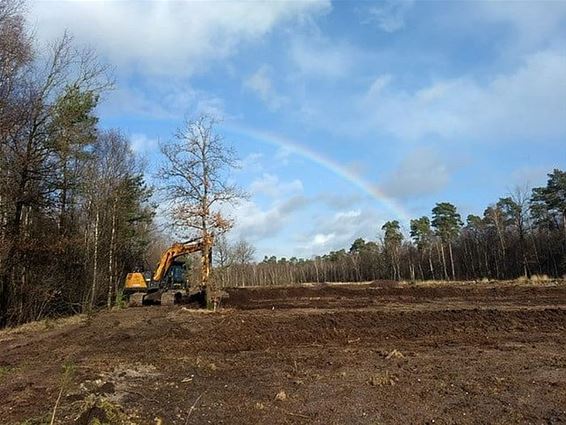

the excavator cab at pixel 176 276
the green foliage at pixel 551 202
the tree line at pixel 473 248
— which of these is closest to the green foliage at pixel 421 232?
the tree line at pixel 473 248

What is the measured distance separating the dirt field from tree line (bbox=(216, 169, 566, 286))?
25893 mm

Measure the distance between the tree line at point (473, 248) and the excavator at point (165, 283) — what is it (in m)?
10.6

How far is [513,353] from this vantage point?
966 centimetres

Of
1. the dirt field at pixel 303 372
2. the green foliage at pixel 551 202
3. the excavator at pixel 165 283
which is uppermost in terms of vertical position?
the green foliage at pixel 551 202

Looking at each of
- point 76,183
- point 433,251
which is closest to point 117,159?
point 76,183

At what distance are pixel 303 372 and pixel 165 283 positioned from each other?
20714mm

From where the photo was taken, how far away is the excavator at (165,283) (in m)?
26.4

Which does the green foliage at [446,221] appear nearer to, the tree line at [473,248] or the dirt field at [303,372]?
the tree line at [473,248]

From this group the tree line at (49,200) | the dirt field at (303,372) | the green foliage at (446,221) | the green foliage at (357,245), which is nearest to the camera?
the dirt field at (303,372)

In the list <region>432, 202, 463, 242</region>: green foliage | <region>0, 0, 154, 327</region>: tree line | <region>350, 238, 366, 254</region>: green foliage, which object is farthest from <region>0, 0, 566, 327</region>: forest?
<region>350, 238, 366, 254</region>: green foliage

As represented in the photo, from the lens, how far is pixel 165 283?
92.9 ft

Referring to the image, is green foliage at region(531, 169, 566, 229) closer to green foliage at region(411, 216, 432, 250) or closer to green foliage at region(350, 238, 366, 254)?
green foliage at region(411, 216, 432, 250)

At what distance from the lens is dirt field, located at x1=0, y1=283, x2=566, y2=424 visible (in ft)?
21.1

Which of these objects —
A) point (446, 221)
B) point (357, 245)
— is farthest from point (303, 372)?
point (357, 245)
